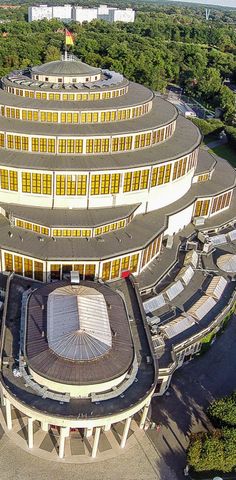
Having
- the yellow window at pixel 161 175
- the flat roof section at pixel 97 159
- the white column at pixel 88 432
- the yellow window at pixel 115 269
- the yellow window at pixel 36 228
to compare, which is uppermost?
the flat roof section at pixel 97 159

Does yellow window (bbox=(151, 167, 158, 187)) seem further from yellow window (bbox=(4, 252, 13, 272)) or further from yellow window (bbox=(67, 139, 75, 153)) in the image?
yellow window (bbox=(4, 252, 13, 272))

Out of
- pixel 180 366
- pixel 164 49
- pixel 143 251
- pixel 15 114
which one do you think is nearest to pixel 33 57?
pixel 164 49

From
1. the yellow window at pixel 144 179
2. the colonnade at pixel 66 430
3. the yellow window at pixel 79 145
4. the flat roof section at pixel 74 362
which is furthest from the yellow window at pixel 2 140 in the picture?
the colonnade at pixel 66 430

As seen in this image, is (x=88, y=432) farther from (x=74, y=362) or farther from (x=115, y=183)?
(x=115, y=183)

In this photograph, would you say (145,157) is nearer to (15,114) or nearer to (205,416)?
(15,114)

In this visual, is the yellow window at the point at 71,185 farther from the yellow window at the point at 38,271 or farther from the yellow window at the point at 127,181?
the yellow window at the point at 38,271

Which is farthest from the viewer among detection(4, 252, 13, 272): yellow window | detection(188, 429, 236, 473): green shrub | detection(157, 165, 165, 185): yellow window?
detection(157, 165, 165, 185): yellow window

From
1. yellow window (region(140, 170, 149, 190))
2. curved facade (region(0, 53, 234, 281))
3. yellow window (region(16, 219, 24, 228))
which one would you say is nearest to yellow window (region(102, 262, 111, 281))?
→ curved facade (region(0, 53, 234, 281))

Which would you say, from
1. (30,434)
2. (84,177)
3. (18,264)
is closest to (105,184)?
(84,177)
